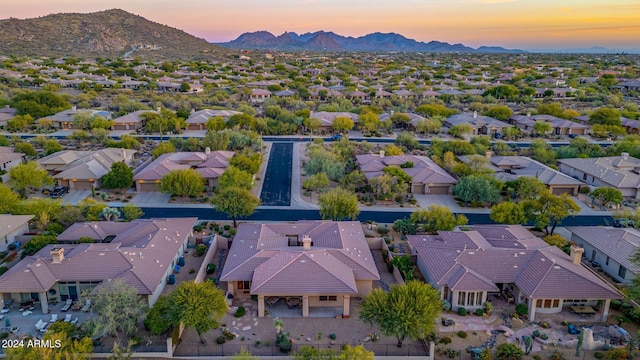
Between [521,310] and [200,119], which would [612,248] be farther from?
[200,119]

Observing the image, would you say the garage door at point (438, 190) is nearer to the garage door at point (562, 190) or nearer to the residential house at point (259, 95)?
the garage door at point (562, 190)

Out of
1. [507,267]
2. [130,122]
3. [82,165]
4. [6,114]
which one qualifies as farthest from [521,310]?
[6,114]

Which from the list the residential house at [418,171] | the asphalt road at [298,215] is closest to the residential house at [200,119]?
the residential house at [418,171]

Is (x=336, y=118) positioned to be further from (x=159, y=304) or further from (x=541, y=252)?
(x=159, y=304)

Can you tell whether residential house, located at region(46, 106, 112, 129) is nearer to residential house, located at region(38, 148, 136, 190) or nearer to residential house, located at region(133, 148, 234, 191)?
residential house, located at region(38, 148, 136, 190)

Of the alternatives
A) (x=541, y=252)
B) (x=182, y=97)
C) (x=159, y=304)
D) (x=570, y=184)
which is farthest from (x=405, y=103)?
(x=159, y=304)

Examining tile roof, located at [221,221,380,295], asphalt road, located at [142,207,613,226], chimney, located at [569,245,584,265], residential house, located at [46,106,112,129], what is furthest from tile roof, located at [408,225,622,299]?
residential house, located at [46,106,112,129]
